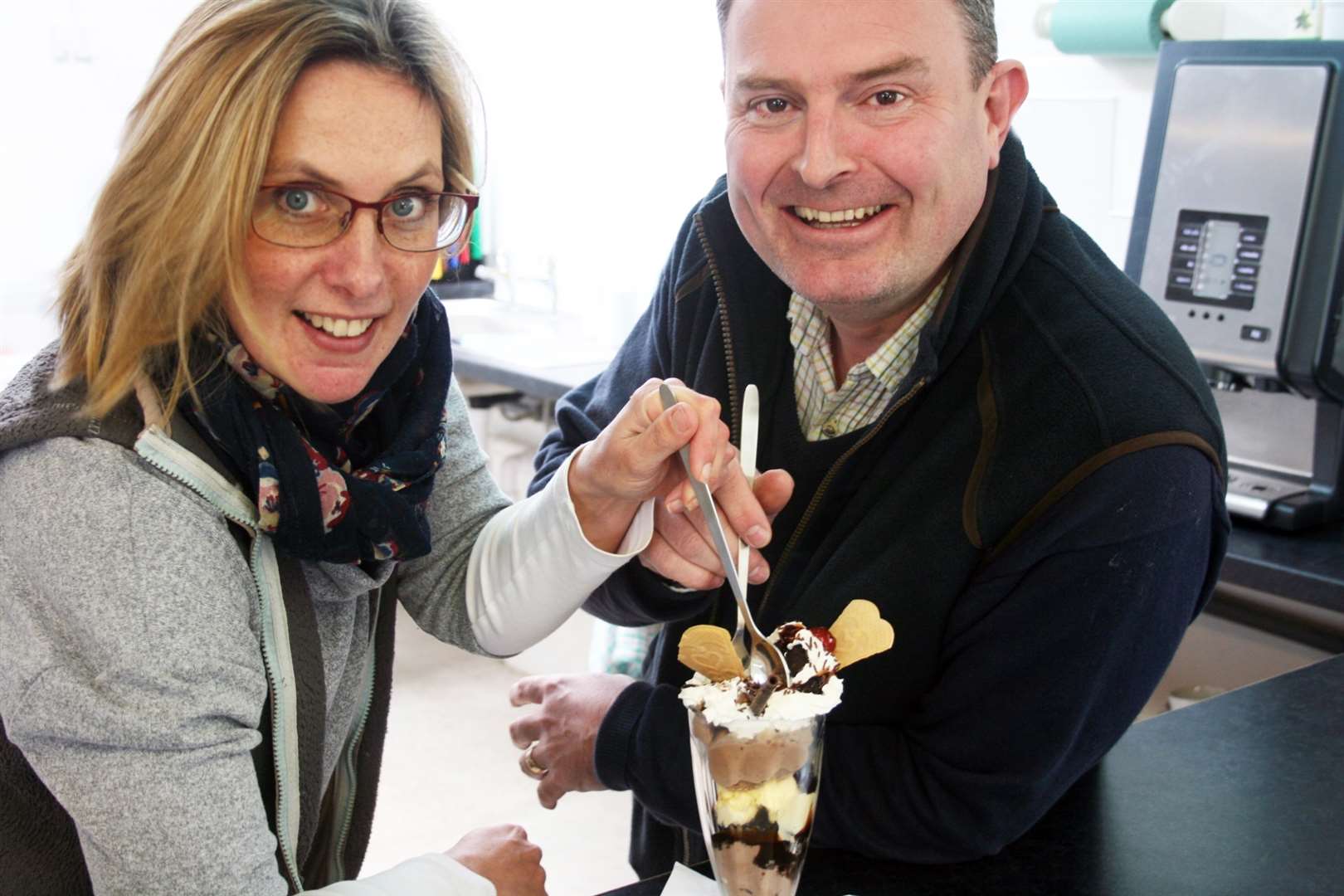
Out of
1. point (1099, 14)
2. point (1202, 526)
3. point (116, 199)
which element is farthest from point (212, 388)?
point (1099, 14)

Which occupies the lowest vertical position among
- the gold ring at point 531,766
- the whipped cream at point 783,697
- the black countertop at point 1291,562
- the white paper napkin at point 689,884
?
the gold ring at point 531,766

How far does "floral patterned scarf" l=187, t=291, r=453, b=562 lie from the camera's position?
106 centimetres

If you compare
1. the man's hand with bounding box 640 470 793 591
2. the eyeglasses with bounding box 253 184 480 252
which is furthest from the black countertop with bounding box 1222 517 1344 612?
the eyeglasses with bounding box 253 184 480 252

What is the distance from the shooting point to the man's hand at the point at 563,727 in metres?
1.31

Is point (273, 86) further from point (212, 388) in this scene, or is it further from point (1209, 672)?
point (1209, 672)

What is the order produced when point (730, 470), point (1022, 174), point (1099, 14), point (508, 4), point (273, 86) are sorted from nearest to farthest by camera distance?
point (273, 86), point (730, 470), point (1022, 174), point (1099, 14), point (508, 4)

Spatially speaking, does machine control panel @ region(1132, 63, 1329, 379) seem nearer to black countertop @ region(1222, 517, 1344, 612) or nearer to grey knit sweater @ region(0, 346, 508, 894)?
black countertop @ region(1222, 517, 1344, 612)

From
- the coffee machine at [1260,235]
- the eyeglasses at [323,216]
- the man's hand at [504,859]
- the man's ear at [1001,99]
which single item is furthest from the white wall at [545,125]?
the man's hand at [504,859]

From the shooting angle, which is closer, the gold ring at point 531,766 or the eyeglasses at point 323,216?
the eyeglasses at point 323,216

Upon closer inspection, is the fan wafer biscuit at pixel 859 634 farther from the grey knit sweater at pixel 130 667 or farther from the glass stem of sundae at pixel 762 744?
the grey knit sweater at pixel 130 667

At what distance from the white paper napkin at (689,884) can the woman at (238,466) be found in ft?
0.49

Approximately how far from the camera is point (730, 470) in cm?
113

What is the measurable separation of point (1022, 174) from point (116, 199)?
31.4 inches

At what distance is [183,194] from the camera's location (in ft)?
3.33
